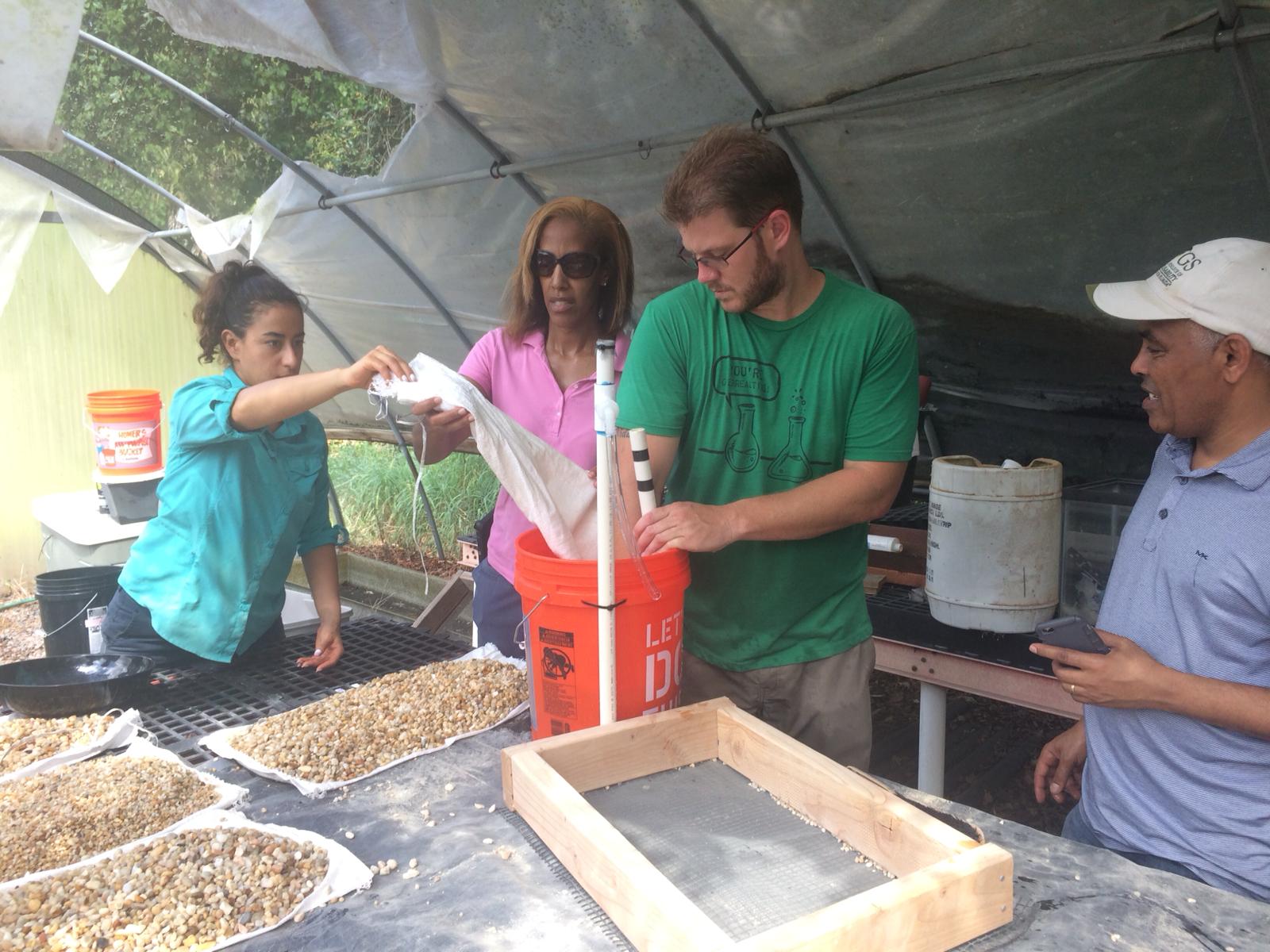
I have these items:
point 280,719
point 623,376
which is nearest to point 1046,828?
point 623,376

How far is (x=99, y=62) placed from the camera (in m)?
8.41

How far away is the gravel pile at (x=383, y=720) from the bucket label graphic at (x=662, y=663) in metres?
0.42

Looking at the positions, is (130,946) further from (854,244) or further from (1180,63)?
(854,244)

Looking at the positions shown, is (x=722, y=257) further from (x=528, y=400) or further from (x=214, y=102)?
(x=214, y=102)

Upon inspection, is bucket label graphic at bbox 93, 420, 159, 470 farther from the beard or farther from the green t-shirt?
the beard

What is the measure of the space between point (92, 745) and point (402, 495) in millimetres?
6462

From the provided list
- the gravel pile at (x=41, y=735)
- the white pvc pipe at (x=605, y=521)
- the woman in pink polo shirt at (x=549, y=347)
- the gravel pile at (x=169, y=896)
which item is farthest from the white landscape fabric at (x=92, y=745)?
the white pvc pipe at (x=605, y=521)

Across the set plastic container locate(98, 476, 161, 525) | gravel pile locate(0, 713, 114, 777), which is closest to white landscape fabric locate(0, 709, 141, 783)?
gravel pile locate(0, 713, 114, 777)

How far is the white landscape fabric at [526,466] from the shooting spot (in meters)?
1.69

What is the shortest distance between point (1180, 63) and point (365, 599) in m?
6.35

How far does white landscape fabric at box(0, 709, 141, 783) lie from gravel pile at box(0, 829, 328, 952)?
48 cm

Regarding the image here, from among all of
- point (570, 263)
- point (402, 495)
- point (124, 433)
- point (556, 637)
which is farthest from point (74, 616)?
point (402, 495)

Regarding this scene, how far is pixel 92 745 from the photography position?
182 cm

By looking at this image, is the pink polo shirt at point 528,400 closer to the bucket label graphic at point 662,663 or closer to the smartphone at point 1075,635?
the bucket label graphic at point 662,663
